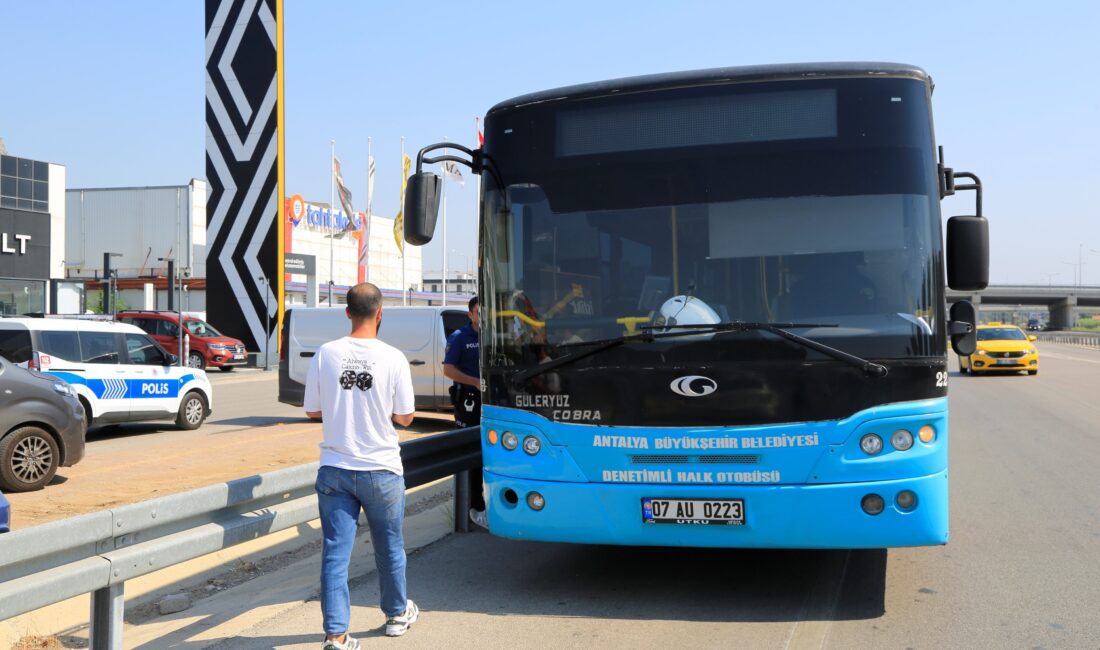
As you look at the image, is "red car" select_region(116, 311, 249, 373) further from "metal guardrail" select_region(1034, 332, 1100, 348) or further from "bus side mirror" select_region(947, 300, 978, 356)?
"metal guardrail" select_region(1034, 332, 1100, 348)

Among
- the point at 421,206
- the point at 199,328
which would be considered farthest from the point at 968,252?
the point at 199,328

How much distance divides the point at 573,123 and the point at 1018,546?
4.45 m

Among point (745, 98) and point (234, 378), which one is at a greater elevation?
point (745, 98)

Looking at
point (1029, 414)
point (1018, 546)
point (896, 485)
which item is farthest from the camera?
point (1029, 414)

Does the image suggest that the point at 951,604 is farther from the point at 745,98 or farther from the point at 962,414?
the point at 962,414

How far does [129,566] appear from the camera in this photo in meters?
4.45

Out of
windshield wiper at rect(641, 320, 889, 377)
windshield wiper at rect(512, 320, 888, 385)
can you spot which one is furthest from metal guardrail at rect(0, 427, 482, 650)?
windshield wiper at rect(641, 320, 889, 377)

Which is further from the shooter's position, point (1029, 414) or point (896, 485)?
point (1029, 414)

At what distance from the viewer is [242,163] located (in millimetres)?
36375

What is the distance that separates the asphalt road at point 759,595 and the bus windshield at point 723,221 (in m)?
1.42

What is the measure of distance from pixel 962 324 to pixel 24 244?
42.6 meters

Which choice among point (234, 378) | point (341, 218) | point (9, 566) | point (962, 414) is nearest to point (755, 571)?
point (9, 566)

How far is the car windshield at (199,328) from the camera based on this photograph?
3412cm

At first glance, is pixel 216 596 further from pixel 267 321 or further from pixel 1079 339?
pixel 1079 339
